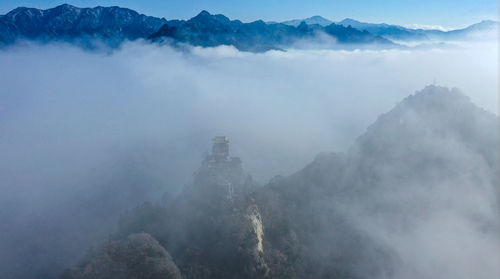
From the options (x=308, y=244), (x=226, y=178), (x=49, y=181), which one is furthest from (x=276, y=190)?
(x=49, y=181)

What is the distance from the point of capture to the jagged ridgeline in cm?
4419

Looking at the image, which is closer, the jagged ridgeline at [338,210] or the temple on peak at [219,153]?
the jagged ridgeline at [338,210]

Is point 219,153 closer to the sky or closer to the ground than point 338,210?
closer to the sky

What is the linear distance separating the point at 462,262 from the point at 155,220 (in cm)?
4339

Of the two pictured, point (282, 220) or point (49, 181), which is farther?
point (49, 181)

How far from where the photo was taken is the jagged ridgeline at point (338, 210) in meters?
44.2

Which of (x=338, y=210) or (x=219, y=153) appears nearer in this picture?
(x=338, y=210)

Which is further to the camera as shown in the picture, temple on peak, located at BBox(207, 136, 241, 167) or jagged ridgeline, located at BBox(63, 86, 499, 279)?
temple on peak, located at BBox(207, 136, 241, 167)

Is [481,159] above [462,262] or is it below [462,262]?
above

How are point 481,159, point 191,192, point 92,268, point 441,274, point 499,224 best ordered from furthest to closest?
1. point 191,192
2. point 481,159
3. point 499,224
4. point 441,274
5. point 92,268

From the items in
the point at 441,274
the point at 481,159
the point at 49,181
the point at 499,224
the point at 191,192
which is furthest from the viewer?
the point at 49,181

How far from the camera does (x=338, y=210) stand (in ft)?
185

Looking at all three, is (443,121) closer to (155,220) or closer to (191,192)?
(191,192)

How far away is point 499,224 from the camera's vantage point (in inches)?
1993
